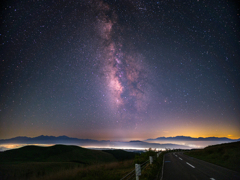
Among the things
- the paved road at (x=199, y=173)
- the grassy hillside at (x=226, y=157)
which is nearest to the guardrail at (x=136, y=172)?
the paved road at (x=199, y=173)

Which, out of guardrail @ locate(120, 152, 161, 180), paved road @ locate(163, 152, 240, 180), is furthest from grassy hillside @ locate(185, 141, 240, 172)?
guardrail @ locate(120, 152, 161, 180)

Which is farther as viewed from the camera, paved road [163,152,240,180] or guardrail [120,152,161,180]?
paved road [163,152,240,180]

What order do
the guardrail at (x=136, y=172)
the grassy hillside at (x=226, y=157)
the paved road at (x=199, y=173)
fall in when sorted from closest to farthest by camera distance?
the guardrail at (x=136, y=172), the paved road at (x=199, y=173), the grassy hillside at (x=226, y=157)

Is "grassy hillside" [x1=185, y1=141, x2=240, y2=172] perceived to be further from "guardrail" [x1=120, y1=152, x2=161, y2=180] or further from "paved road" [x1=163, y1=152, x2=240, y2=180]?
"guardrail" [x1=120, y1=152, x2=161, y2=180]

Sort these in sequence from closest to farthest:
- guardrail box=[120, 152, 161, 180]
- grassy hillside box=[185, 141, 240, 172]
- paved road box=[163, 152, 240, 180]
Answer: guardrail box=[120, 152, 161, 180]
paved road box=[163, 152, 240, 180]
grassy hillside box=[185, 141, 240, 172]

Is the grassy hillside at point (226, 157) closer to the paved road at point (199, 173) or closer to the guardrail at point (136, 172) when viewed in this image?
the paved road at point (199, 173)

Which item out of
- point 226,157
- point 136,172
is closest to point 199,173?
point 136,172

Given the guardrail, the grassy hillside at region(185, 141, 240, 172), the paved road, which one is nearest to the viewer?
the guardrail

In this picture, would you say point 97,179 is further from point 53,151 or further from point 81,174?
point 53,151

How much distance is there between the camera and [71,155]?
260 feet

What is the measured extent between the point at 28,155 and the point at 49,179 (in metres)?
84.3

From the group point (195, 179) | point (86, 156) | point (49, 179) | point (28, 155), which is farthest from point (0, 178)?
point (28, 155)

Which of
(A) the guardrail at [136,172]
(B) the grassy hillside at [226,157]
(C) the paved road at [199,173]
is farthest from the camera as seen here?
(B) the grassy hillside at [226,157]

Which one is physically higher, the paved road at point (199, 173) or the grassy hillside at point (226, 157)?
the paved road at point (199, 173)
